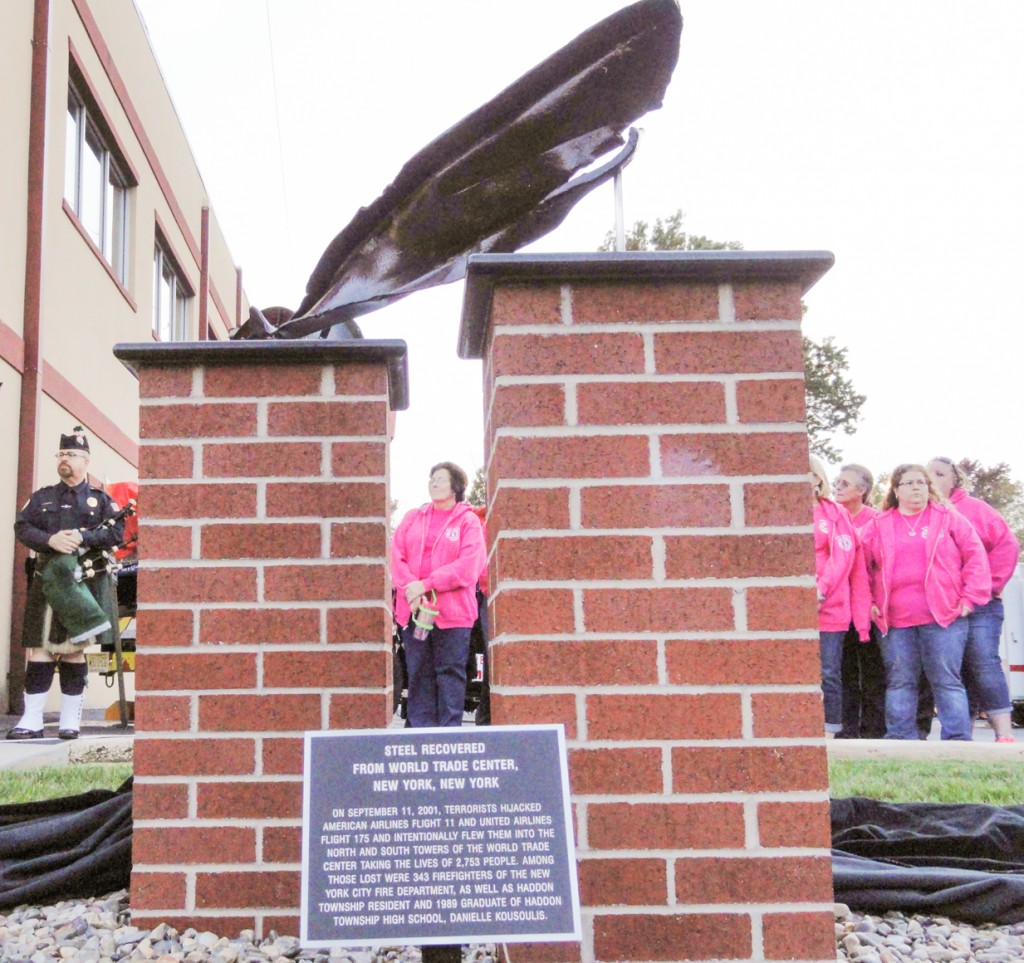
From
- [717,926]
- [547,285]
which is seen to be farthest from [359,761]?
[547,285]

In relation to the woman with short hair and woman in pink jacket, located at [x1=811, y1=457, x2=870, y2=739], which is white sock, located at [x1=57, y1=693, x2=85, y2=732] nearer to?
woman in pink jacket, located at [x1=811, y1=457, x2=870, y2=739]

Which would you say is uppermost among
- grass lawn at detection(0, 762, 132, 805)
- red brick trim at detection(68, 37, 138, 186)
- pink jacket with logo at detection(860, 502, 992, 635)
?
red brick trim at detection(68, 37, 138, 186)

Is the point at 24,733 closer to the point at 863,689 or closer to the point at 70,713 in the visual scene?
Result: the point at 70,713

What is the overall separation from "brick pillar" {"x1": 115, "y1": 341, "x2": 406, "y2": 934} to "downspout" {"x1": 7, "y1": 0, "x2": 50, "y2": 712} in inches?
288

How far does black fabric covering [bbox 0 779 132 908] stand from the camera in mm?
3254

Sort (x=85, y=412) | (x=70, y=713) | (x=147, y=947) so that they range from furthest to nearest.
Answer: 1. (x=85, y=412)
2. (x=70, y=713)
3. (x=147, y=947)

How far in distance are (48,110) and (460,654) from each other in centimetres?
704

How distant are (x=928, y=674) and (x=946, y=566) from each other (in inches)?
25.3

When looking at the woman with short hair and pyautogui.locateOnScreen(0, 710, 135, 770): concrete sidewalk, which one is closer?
pyautogui.locateOnScreen(0, 710, 135, 770): concrete sidewalk

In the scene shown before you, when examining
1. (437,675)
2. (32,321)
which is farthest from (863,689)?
(32,321)

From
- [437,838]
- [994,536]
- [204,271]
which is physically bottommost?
[437,838]

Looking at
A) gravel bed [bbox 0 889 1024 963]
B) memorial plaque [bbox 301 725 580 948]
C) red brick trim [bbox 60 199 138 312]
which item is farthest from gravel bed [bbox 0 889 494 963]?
red brick trim [bbox 60 199 138 312]

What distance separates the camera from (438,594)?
6387mm

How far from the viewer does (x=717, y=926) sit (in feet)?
7.41
